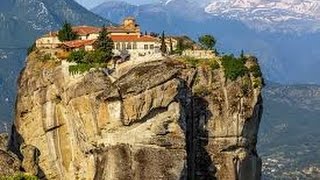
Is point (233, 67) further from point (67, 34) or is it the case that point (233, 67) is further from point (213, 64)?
point (67, 34)

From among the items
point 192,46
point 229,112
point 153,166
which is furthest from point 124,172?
point 192,46

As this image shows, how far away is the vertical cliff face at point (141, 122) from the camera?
84.5 meters

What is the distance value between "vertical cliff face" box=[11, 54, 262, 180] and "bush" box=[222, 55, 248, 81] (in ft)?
1.71

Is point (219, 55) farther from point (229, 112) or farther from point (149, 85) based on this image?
point (149, 85)

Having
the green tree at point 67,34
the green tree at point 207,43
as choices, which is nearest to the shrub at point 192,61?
the green tree at point 207,43

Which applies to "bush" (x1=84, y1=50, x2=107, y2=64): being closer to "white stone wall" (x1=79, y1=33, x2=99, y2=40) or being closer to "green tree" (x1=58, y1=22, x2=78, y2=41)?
"white stone wall" (x1=79, y1=33, x2=99, y2=40)

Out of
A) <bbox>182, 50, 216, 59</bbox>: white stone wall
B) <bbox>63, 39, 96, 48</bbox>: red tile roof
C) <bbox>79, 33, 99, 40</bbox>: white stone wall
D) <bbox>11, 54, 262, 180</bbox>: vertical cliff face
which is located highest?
<bbox>79, 33, 99, 40</bbox>: white stone wall

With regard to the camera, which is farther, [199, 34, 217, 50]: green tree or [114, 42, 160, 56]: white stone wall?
[199, 34, 217, 50]: green tree

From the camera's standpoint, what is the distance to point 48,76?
95188 millimetres

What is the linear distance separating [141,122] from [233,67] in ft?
43.2

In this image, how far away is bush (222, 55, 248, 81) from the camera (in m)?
93.0

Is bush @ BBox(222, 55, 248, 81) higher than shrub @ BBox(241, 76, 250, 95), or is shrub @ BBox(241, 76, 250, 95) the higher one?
bush @ BBox(222, 55, 248, 81)

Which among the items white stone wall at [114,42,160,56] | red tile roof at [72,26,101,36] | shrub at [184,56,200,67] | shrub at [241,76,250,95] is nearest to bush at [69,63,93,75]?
white stone wall at [114,42,160,56]

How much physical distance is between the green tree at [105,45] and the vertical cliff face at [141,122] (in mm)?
3887
